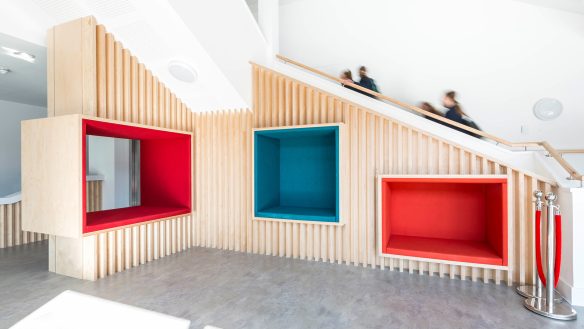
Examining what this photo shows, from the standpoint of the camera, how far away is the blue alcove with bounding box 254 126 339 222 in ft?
13.3

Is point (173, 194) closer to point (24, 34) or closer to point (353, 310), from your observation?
point (24, 34)

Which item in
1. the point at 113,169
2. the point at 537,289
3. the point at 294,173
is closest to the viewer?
the point at 537,289

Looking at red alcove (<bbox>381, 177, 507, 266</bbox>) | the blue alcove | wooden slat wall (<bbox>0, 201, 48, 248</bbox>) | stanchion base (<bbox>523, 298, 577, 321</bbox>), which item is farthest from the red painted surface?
stanchion base (<bbox>523, 298, 577, 321</bbox>)

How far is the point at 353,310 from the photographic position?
2594mm

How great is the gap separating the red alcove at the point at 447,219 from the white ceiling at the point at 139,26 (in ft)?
9.50

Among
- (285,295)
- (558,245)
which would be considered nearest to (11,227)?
(285,295)

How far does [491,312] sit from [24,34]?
627 centimetres

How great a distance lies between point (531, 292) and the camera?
2908mm

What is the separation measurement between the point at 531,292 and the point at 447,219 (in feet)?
3.58

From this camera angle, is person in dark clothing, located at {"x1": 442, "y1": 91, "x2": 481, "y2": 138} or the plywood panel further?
person in dark clothing, located at {"x1": 442, "y1": 91, "x2": 481, "y2": 138}

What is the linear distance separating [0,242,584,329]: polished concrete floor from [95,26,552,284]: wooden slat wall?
0.28 m

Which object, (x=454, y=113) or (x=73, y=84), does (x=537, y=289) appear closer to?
(x=454, y=113)

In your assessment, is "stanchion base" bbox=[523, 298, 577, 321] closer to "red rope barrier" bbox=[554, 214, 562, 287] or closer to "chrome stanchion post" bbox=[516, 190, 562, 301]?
"chrome stanchion post" bbox=[516, 190, 562, 301]

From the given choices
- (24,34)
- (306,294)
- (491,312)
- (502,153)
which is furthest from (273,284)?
(24,34)
